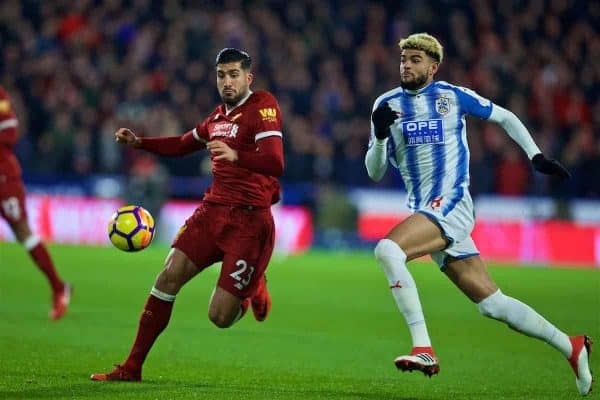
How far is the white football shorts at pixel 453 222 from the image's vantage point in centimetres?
764

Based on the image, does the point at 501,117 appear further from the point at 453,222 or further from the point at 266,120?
the point at 266,120

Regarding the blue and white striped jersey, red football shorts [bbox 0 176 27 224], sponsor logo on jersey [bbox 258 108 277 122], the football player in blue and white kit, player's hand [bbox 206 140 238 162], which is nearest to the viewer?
player's hand [bbox 206 140 238 162]

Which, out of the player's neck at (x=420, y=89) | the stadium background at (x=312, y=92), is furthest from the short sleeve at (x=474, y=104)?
the stadium background at (x=312, y=92)

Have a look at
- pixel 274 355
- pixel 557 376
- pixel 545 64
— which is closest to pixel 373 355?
pixel 274 355

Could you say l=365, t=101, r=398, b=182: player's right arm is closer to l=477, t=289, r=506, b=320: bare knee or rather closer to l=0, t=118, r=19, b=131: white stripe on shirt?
l=477, t=289, r=506, b=320: bare knee

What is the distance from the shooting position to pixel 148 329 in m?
7.96

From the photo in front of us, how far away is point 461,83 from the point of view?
24.2 m

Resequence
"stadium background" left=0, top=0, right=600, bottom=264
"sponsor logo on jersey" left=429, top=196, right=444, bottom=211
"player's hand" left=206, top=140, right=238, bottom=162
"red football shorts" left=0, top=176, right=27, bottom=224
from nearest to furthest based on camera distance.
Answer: "player's hand" left=206, top=140, right=238, bottom=162 → "sponsor logo on jersey" left=429, top=196, right=444, bottom=211 → "red football shorts" left=0, top=176, right=27, bottom=224 → "stadium background" left=0, top=0, right=600, bottom=264

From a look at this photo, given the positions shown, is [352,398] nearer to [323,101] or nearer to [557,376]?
[557,376]

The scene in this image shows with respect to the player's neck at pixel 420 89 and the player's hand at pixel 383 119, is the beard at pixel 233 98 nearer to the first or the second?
the player's hand at pixel 383 119

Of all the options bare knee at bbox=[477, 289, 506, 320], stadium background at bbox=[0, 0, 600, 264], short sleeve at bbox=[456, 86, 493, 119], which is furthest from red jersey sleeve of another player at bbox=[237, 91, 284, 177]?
stadium background at bbox=[0, 0, 600, 264]

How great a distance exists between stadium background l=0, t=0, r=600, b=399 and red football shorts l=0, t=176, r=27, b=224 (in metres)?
2.53

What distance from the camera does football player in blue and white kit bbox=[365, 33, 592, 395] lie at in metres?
7.54

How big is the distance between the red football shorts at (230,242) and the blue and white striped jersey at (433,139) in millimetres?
1098
